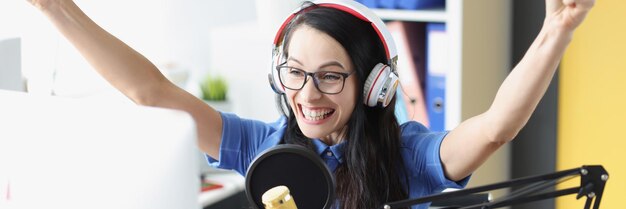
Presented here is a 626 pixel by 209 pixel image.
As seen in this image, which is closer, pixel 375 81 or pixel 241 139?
pixel 375 81

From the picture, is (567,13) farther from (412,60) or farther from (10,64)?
(412,60)

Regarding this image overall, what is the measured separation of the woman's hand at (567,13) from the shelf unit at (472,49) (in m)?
1.70

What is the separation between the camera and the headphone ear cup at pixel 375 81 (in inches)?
58.6

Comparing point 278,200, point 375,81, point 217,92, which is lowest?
point 217,92

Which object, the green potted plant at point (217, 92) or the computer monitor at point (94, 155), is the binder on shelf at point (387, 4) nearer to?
the green potted plant at point (217, 92)

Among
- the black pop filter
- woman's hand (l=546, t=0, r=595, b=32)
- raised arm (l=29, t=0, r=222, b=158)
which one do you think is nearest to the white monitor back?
raised arm (l=29, t=0, r=222, b=158)

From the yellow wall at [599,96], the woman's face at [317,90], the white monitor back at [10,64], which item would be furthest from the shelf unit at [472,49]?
the white monitor back at [10,64]

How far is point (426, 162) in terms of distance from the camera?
1.54 meters

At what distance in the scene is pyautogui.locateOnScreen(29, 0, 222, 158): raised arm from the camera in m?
1.46

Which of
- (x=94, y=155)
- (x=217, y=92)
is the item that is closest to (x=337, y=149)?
(x=94, y=155)

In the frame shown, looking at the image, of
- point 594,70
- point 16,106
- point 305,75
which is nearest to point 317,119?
point 305,75

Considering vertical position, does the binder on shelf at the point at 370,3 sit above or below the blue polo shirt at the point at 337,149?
above

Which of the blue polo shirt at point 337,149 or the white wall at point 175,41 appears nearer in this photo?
the blue polo shirt at point 337,149

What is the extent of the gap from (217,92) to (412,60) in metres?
0.64
